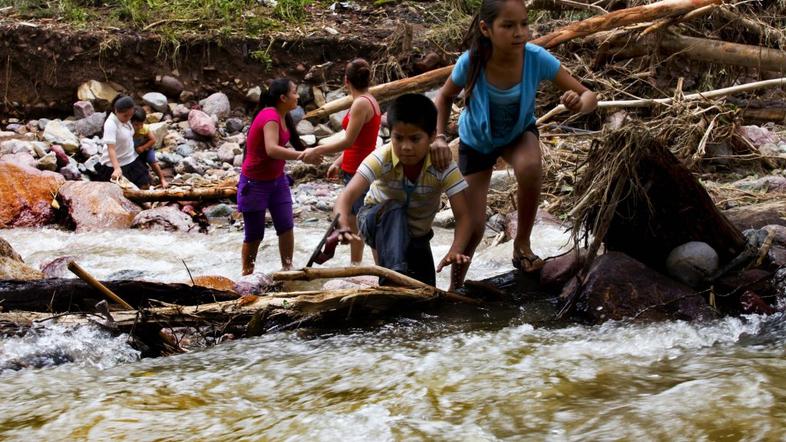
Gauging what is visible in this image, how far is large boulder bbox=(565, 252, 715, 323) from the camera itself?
13.3 feet

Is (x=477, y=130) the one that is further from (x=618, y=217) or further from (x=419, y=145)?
(x=618, y=217)

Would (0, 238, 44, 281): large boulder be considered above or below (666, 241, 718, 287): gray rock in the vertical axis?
below

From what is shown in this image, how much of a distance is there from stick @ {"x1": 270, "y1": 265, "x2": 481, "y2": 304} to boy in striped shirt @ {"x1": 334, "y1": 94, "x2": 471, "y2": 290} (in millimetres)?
140

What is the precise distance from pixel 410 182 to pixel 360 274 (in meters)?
0.62

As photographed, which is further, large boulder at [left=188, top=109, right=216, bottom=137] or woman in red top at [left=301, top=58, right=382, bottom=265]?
large boulder at [left=188, top=109, right=216, bottom=137]

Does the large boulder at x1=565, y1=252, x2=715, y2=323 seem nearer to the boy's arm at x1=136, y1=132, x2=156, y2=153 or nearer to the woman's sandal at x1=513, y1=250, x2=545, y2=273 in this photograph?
the woman's sandal at x1=513, y1=250, x2=545, y2=273

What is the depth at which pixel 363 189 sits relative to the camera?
425 cm

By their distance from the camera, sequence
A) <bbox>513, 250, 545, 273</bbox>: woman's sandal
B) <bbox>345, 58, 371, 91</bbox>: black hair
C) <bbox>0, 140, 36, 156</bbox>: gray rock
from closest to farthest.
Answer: <bbox>513, 250, 545, 273</bbox>: woman's sandal < <bbox>345, 58, 371, 91</bbox>: black hair < <bbox>0, 140, 36, 156</bbox>: gray rock

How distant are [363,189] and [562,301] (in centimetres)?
117

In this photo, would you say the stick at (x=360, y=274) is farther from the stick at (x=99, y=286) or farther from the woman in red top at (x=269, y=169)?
the woman in red top at (x=269, y=169)

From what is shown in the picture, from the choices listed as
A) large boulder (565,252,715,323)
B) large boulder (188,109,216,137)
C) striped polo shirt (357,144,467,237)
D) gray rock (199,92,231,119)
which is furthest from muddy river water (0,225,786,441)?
gray rock (199,92,231,119)

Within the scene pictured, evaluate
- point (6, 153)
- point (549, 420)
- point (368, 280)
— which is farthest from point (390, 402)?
point (6, 153)

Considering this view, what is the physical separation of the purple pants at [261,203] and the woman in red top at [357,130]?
37cm

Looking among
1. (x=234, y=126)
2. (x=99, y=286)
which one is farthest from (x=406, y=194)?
(x=234, y=126)
